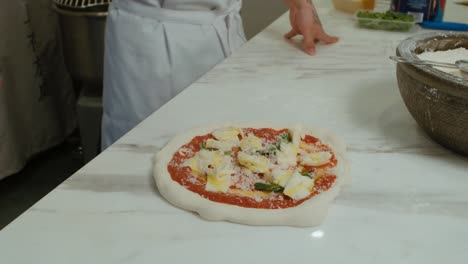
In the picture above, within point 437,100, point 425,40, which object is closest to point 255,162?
point 437,100

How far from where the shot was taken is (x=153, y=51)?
116cm

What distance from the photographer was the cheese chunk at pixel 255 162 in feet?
2.16

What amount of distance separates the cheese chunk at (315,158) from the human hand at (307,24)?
599 mm

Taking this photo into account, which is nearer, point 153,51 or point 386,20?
point 153,51

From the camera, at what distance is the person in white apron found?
3.80ft

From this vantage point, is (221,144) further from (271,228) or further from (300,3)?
(300,3)

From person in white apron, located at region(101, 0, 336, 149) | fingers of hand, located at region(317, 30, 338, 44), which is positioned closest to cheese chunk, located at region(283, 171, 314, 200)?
person in white apron, located at region(101, 0, 336, 149)

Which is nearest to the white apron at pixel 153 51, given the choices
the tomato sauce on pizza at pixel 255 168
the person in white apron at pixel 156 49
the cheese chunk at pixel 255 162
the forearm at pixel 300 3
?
the person in white apron at pixel 156 49

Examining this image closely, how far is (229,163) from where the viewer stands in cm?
67

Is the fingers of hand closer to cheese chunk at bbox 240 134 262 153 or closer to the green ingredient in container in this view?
the green ingredient in container

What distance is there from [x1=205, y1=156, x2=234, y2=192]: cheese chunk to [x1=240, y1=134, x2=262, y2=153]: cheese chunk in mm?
57

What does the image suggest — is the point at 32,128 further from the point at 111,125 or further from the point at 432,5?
the point at 432,5

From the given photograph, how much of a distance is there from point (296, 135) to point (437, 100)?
216mm

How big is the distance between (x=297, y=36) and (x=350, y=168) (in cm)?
74
